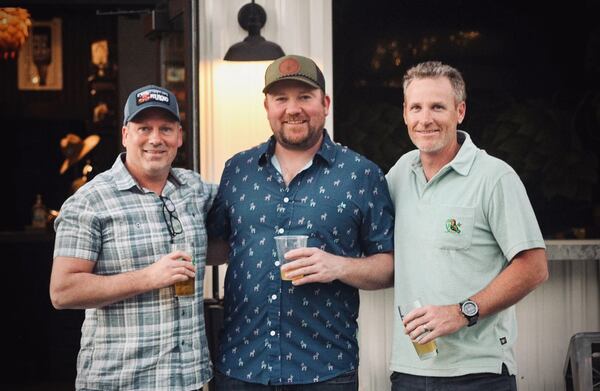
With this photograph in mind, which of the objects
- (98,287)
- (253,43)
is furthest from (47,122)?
(98,287)

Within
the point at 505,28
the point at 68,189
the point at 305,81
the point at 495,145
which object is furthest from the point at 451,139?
the point at 68,189

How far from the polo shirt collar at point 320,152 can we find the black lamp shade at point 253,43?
1776 mm

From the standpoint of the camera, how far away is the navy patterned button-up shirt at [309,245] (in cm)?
344

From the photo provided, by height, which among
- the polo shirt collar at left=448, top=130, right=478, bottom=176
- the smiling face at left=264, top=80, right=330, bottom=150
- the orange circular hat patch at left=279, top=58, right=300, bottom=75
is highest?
the orange circular hat patch at left=279, top=58, right=300, bottom=75

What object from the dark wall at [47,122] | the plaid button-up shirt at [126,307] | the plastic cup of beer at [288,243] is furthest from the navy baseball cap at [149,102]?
the dark wall at [47,122]

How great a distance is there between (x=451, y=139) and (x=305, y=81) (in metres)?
0.56

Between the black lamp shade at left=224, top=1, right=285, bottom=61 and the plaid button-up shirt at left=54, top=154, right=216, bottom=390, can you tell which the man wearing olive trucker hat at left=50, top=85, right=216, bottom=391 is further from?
the black lamp shade at left=224, top=1, right=285, bottom=61

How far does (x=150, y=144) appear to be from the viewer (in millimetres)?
3430

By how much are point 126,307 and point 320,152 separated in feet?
2.87

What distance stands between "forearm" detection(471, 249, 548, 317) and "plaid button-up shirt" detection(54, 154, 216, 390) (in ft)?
3.26

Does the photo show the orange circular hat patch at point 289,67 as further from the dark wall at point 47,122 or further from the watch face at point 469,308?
the dark wall at point 47,122

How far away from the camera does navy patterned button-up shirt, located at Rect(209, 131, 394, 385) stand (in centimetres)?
344

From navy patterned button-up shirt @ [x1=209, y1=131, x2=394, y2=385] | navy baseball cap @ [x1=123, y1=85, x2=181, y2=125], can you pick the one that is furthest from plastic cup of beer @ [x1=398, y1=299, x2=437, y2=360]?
navy baseball cap @ [x1=123, y1=85, x2=181, y2=125]

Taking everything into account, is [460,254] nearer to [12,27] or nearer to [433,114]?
[433,114]
